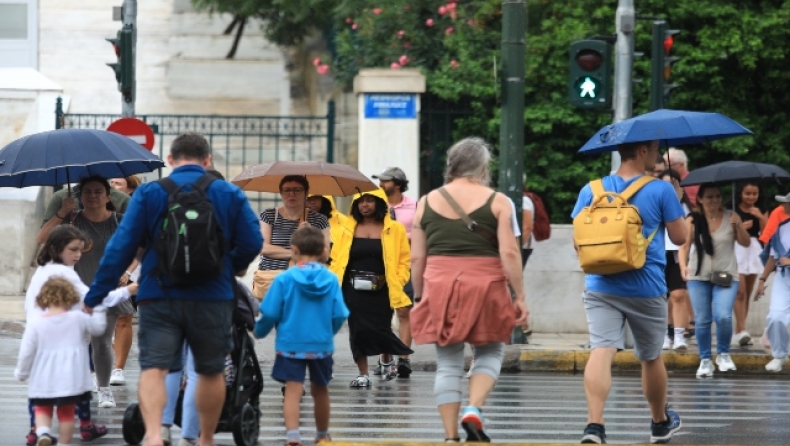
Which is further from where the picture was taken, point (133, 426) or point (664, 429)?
point (664, 429)

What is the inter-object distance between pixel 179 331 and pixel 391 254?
4.43m

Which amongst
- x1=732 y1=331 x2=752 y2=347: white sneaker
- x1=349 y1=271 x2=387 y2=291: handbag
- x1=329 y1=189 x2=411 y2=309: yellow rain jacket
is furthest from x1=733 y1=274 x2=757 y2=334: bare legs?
x1=349 y1=271 x2=387 y2=291: handbag

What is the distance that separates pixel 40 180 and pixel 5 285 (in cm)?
720

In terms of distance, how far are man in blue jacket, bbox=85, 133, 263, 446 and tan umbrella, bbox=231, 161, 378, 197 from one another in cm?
352

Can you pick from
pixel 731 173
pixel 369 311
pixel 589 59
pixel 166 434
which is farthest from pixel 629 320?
pixel 589 59

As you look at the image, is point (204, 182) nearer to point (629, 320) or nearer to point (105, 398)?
point (629, 320)

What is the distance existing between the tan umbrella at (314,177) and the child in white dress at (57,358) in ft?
10.1

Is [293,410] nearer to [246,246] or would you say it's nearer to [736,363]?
[246,246]

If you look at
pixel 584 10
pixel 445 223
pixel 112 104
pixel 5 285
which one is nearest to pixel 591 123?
pixel 584 10

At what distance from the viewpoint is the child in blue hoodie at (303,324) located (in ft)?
29.1

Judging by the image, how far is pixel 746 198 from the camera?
15.2 m

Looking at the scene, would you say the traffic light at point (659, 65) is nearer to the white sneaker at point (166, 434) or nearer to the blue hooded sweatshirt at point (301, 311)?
the blue hooded sweatshirt at point (301, 311)

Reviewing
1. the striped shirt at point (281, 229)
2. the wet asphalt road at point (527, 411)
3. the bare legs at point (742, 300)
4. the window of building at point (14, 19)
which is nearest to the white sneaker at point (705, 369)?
the wet asphalt road at point (527, 411)

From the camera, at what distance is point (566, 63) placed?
1870cm
